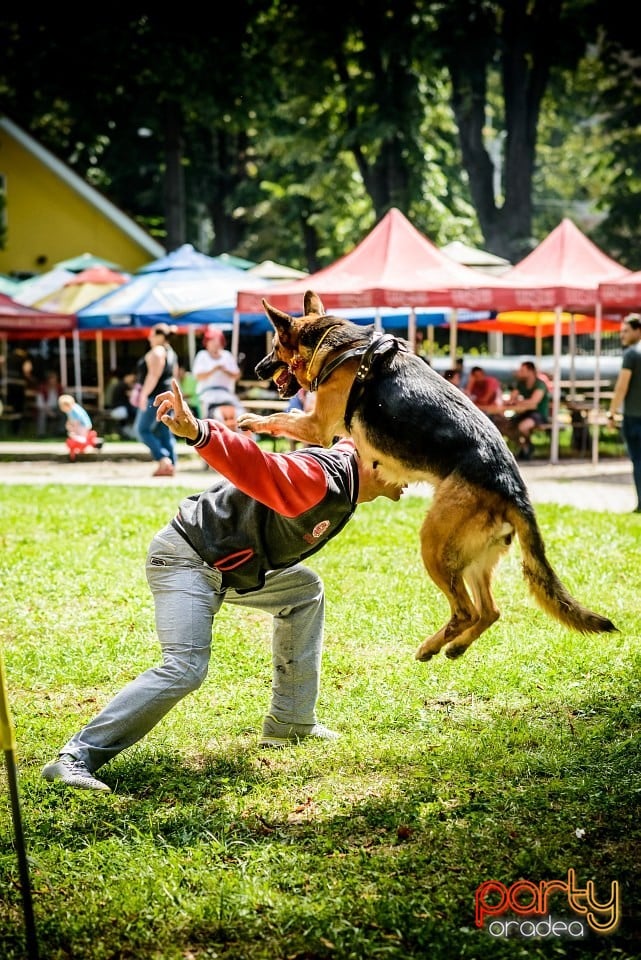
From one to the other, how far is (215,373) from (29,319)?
746 centimetres

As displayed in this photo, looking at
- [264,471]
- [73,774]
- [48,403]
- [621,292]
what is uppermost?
[621,292]

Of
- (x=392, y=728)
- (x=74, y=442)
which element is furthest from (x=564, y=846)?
(x=74, y=442)

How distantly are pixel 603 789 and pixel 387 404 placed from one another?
1756 millimetres

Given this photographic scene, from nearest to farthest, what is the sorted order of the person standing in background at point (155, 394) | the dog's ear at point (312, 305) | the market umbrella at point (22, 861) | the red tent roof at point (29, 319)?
1. the market umbrella at point (22, 861)
2. the dog's ear at point (312, 305)
3. the person standing in background at point (155, 394)
4. the red tent roof at point (29, 319)

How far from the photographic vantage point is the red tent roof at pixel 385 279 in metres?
16.0

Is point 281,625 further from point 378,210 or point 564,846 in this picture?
point 378,210

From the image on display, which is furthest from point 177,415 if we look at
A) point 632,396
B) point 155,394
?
point 155,394

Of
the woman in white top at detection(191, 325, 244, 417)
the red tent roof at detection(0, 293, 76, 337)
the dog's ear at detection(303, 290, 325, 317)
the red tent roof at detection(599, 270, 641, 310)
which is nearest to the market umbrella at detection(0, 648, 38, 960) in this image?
the dog's ear at detection(303, 290, 325, 317)

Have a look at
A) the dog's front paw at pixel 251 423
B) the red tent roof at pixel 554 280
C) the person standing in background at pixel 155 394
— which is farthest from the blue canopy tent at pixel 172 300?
the dog's front paw at pixel 251 423

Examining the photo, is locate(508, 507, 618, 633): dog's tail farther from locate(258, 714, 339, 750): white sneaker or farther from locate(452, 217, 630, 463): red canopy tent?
locate(452, 217, 630, 463): red canopy tent

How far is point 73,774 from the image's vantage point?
14.4 ft

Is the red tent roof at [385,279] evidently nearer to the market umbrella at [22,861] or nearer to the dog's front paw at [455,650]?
the dog's front paw at [455,650]

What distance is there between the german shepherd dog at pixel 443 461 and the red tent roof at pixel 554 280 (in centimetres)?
1171

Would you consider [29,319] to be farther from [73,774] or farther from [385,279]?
[73,774]
